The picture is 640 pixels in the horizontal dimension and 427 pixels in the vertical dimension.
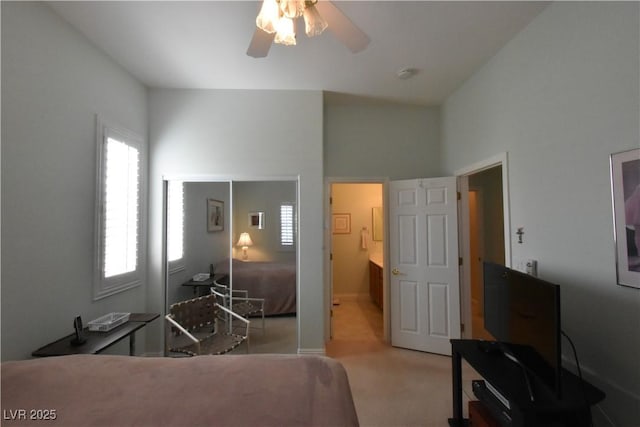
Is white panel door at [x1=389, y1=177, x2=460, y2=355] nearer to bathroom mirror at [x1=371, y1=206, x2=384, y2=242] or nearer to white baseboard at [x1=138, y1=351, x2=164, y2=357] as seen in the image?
bathroom mirror at [x1=371, y1=206, x2=384, y2=242]

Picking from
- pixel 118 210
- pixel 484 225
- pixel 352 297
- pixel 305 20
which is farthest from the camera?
pixel 352 297

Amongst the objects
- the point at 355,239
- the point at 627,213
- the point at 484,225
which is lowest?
the point at 355,239

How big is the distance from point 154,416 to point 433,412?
2.04 metres

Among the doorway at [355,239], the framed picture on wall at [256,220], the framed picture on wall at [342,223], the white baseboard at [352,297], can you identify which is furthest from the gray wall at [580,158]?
the white baseboard at [352,297]

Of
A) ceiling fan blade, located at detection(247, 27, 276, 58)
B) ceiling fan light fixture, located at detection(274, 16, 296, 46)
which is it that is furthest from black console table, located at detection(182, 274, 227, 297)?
ceiling fan light fixture, located at detection(274, 16, 296, 46)

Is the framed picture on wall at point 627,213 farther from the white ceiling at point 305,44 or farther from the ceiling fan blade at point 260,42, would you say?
the ceiling fan blade at point 260,42

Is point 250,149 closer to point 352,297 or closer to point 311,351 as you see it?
point 311,351

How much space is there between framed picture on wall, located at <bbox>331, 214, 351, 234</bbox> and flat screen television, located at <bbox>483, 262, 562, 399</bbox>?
347 cm

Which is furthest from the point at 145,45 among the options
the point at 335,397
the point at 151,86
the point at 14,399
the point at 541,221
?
the point at 541,221

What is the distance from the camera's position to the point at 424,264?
10.3ft

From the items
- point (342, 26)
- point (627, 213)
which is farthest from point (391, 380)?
point (342, 26)

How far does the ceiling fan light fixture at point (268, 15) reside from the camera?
1.21 m

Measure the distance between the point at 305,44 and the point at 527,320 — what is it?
2531mm

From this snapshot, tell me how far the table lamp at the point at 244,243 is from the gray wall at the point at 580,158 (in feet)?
8.43
